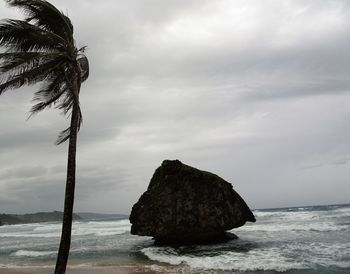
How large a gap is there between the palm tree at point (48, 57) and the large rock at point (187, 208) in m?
12.7

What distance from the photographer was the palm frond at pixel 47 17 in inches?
421

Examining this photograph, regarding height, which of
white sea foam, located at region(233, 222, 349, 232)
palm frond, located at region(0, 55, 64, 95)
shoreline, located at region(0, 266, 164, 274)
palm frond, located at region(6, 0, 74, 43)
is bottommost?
shoreline, located at region(0, 266, 164, 274)

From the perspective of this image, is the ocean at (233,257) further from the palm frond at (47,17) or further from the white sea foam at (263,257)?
the palm frond at (47,17)

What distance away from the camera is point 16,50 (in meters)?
10.9

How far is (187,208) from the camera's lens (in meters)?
23.2

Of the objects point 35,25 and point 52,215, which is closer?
point 35,25

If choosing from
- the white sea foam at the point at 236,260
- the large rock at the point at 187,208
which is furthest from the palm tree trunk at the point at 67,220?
the large rock at the point at 187,208

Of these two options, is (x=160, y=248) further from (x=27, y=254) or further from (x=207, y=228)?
(x=27, y=254)

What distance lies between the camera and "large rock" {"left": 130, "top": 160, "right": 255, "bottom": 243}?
23.1m

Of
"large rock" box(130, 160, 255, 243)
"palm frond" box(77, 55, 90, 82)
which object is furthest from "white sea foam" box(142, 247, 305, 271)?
"palm frond" box(77, 55, 90, 82)

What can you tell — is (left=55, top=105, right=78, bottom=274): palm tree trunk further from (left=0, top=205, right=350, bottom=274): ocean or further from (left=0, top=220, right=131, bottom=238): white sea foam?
(left=0, top=220, right=131, bottom=238): white sea foam

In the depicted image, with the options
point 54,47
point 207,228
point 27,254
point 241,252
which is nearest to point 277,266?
point 241,252

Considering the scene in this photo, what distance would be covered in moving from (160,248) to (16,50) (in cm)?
1506

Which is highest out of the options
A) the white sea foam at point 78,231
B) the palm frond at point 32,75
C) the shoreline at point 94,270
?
the palm frond at point 32,75
